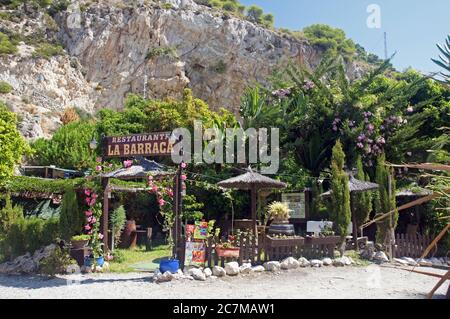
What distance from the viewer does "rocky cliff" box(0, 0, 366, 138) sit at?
38.2 meters

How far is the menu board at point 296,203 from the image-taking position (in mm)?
15484

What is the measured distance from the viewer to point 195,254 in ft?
30.5

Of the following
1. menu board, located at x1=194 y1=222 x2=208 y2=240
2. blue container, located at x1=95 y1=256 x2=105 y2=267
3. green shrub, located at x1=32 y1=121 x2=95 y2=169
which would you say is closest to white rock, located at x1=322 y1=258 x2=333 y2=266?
menu board, located at x1=194 y1=222 x2=208 y2=240

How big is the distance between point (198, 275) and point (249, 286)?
1.15 meters

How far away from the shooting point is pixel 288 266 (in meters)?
9.69

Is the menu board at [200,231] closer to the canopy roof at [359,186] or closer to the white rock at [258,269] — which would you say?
the white rock at [258,269]

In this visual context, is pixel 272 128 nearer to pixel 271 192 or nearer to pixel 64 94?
pixel 271 192

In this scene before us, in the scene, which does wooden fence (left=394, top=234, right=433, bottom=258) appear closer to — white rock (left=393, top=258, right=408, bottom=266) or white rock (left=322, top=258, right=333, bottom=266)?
white rock (left=393, top=258, right=408, bottom=266)

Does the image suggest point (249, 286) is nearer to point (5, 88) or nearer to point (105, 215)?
point (105, 215)

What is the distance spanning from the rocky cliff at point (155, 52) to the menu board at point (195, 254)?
30.1 meters

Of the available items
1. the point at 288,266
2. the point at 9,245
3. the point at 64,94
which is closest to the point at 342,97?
the point at 288,266

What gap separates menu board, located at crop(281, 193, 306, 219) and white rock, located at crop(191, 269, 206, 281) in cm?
730

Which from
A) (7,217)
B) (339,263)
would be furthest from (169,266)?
(7,217)

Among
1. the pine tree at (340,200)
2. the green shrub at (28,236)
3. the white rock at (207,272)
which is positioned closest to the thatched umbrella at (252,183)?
the pine tree at (340,200)
